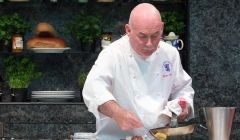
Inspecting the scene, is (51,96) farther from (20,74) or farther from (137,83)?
(137,83)

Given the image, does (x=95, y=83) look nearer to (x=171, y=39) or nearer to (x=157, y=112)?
(x=157, y=112)

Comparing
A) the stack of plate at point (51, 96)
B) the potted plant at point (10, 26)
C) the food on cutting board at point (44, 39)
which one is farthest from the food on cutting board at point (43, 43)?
the stack of plate at point (51, 96)

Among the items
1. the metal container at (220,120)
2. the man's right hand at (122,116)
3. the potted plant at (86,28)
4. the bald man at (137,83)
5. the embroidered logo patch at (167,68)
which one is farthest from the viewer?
the potted plant at (86,28)

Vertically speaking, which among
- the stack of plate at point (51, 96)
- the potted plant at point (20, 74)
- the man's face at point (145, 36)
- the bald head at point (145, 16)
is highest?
the bald head at point (145, 16)

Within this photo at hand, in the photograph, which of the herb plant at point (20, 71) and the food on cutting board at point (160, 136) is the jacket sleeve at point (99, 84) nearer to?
the food on cutting board at point (160, 136)

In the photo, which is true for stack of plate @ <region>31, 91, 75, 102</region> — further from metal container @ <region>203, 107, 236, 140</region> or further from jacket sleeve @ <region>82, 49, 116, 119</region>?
metal container @ <region>203, 107, 236, 140</region>

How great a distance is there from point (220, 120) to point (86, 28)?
238 centimetres

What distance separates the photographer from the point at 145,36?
228 cm

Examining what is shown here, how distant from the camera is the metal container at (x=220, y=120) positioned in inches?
87.7

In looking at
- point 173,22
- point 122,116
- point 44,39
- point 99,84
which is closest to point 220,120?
point 122,116

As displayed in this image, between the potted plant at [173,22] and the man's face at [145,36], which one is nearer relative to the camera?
the man's face at [145,36]

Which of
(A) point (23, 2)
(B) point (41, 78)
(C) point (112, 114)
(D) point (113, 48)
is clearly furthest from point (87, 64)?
(C) point (112, 114)

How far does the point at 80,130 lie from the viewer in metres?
4.53

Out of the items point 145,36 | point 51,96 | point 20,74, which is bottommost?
point 51,96
